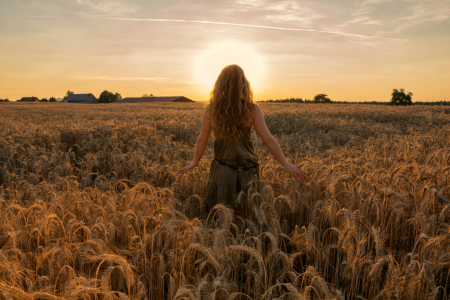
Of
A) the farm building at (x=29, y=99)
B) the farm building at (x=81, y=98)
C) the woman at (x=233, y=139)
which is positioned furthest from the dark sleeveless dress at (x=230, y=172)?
the farm building at (x=29, y=99)

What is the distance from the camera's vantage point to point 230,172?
3.51m

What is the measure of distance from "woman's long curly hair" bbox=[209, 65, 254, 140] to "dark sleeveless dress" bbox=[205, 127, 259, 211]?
0.15 meters

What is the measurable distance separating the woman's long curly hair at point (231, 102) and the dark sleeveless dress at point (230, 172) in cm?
15

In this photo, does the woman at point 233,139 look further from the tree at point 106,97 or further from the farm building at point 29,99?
the farm building at point 29,99

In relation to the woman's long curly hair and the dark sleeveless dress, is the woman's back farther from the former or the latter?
the woman's long curly hair

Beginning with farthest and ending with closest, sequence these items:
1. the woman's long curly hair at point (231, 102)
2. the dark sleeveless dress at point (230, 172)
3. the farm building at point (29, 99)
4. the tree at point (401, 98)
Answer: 1. the farm building at point (29, 99)
2. the tree at point (401, 98)
3. the dark sleeveless dress at point (230, 172)
4. the woman's long curly hair at point (231, 102)

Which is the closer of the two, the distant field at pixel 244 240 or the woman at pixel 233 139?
the distant field at pixel 244 240

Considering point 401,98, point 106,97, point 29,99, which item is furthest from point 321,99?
point 29,99

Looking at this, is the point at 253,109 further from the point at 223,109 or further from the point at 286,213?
the point at 286,213

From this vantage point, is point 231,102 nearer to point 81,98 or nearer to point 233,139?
point 233,139

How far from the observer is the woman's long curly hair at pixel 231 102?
11.0 feet

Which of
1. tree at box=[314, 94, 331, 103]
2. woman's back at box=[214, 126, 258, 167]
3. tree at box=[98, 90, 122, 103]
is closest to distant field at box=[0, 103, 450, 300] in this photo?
woman's back at box=[214, 126, 258, 167]

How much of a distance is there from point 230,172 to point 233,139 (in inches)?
15.0

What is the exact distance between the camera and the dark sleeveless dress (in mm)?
3486
